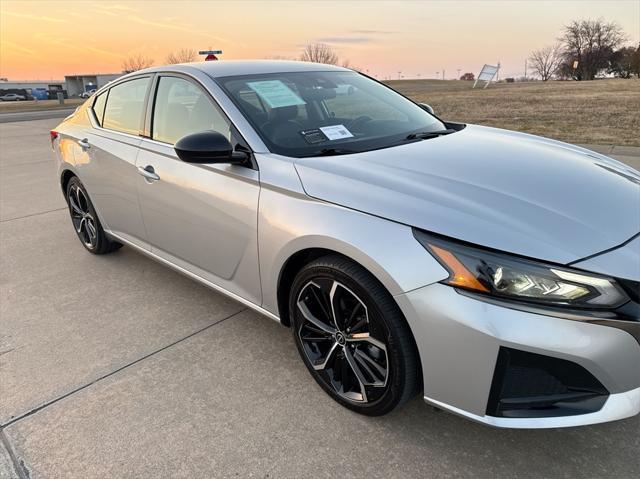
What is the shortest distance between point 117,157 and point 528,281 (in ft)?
9.64

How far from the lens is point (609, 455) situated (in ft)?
6.80

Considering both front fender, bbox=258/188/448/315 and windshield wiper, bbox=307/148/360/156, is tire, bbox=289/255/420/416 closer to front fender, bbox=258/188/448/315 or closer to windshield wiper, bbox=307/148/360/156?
front fender, bbox=258/188/448/315

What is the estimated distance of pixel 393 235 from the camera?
6.48ft

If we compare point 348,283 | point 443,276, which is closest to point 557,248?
point 443,276

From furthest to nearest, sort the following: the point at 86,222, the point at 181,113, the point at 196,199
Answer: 1. the point at 86,222
2. the point at 181,113
3. the point at 196,199

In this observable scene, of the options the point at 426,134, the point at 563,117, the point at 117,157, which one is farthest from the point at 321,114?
the point at 563,117

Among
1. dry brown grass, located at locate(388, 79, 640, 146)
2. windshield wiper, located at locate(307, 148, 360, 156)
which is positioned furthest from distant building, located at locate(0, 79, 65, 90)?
windshield wiper, located at locate(307, 148, 360, 156)

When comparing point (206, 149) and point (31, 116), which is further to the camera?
point (31, 116)

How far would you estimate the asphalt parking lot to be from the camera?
2096mm

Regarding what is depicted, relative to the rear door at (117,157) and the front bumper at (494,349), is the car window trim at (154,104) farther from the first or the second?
the front bumper at (494,349)

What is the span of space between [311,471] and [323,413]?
36cm

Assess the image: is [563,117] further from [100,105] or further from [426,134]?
[100,105]

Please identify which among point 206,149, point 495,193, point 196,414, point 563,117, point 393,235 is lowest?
point 196,414

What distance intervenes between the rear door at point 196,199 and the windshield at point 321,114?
181 millimetres
